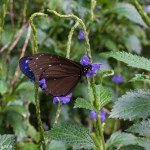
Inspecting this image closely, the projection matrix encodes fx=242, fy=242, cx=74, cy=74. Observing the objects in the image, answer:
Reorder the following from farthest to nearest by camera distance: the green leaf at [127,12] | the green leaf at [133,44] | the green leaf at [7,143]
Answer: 1. the green leaf at [133,44]
2. the green leaf at [127,12]
3. the green leaf at [7,143]

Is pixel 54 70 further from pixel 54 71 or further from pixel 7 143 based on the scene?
pixel 7 143

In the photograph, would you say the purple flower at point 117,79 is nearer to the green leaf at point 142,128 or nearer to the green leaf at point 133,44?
the green leaf at point 133,44

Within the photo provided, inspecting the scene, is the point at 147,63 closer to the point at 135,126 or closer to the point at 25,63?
the point at 135,126

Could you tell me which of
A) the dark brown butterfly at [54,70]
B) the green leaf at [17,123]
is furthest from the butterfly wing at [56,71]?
the green leaf at [17,123]

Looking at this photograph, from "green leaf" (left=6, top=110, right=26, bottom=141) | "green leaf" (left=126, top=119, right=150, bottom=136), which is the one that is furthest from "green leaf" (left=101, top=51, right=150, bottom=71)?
"green leaf" (left=6, top=110, right=26, bottom=141)

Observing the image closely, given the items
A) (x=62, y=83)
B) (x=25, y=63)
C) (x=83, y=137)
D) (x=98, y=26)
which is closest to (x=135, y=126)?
(x=83, y=137)

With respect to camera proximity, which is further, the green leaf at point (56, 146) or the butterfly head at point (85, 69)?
the green leaf at point (56, 146)

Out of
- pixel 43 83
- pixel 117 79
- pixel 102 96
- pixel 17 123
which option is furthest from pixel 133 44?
pixel 43 83
